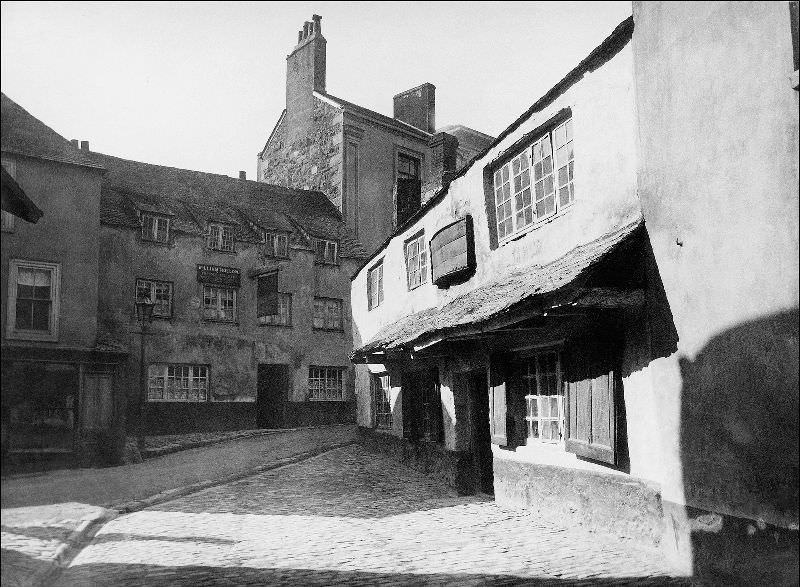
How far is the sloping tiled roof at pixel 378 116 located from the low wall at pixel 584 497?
20287mm

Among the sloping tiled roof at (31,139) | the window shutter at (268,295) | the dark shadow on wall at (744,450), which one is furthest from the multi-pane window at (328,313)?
the sloping tiled roof at (31,139)

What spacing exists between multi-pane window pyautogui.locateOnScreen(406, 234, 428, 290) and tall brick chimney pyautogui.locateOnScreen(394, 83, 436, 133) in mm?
16429

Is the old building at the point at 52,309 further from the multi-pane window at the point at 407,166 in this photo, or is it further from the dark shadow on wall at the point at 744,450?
the multi-pane window at the point at 407,166

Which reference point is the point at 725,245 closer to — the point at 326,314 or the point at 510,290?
the point at 510,290

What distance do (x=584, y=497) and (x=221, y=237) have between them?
59.7 feet

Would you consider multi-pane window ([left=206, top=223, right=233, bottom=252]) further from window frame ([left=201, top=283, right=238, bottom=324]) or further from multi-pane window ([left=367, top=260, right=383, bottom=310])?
multi-pane window ([left=367, top=260, right=383, bottom=310])

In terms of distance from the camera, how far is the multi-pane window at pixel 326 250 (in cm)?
2595

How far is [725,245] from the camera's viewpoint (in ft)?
17.8

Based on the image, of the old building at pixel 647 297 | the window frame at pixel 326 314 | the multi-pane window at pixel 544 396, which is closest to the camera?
the old building at pixel 647 297

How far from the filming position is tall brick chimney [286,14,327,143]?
29109mm

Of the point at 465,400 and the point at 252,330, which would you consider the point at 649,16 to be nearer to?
the point at 465,400

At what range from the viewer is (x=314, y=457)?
15695 mm

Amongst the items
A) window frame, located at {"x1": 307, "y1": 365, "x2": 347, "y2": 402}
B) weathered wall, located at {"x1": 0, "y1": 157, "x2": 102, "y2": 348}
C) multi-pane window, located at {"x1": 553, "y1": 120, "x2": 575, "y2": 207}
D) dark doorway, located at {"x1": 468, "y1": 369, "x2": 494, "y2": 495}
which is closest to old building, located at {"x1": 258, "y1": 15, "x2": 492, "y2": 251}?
window frame, located at {"x1": 307, "y1": 365, "x2": 347, "y2": 402}

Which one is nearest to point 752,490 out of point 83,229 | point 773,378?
point 773,378
